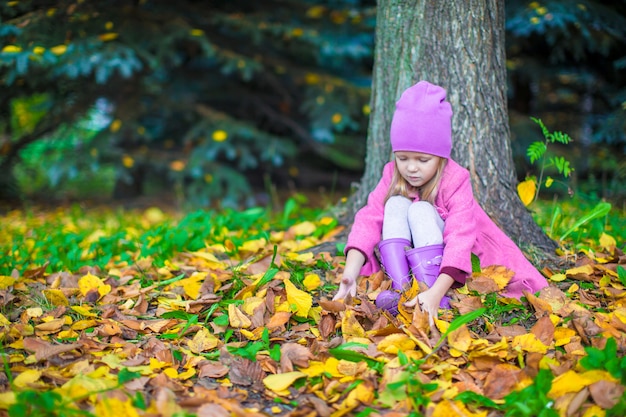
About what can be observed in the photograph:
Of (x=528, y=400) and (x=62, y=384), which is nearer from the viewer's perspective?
(x=528, y=400)

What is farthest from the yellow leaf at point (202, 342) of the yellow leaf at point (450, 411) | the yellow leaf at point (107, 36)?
the yellow leaf at point (107, 36)

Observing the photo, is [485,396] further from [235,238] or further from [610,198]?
[610,198]

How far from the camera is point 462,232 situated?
2170 mm

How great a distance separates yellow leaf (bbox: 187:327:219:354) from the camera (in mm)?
1929

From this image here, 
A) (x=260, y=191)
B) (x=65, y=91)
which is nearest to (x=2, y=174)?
(x=65, y=91)

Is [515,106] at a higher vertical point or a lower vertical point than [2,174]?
higher

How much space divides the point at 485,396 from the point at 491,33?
1.82 meters

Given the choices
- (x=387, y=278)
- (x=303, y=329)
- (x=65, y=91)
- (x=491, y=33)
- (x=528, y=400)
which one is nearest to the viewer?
(x=528, y=400)

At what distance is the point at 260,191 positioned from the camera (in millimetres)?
6449

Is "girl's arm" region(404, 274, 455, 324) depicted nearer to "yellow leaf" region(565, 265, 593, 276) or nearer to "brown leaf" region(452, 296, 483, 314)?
"brown leaf" region(452, 296, 483, 314)

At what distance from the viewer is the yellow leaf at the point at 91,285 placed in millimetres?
2387

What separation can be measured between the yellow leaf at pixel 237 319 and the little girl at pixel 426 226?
380 mm

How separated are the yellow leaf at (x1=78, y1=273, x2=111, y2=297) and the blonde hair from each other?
1.34 meters

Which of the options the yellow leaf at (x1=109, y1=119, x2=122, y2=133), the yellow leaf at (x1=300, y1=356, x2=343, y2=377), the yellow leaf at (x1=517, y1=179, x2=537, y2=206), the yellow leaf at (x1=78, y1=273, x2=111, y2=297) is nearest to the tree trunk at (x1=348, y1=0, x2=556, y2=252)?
the yellow leaf at (x1=517, y1=179, x2=537, y2=206)
